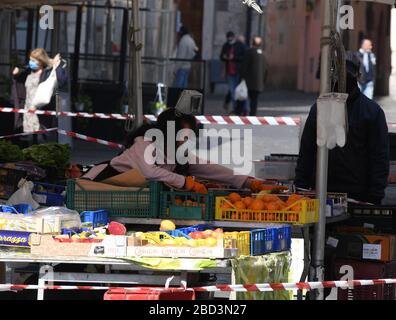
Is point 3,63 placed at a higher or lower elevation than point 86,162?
higher

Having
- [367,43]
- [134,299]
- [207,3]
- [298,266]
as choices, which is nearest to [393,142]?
[298,266]

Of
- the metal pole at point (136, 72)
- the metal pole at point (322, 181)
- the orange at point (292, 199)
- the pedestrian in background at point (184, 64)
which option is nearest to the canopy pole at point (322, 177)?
the metal pole at point (322, 181)

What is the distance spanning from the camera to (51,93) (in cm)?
1730

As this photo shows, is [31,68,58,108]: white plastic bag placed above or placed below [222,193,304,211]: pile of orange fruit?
above

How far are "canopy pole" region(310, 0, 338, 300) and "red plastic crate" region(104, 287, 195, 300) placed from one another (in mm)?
1271

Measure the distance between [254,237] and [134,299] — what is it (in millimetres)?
964

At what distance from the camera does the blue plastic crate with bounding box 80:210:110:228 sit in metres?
8.40

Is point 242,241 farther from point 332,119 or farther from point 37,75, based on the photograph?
point 37,75

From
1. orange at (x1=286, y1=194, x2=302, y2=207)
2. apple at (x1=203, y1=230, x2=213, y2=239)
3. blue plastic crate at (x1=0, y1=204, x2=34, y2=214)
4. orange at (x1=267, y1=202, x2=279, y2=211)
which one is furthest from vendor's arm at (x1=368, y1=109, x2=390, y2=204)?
blue plastic crate at (x1=0, y1=204, x2=34, y2=214)

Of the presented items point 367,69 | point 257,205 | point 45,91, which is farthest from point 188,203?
point 367,69

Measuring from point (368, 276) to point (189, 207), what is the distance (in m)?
1.33

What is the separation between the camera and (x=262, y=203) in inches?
336

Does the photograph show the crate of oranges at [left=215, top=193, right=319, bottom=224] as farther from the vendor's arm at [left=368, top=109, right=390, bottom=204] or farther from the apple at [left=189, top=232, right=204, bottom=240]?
the vendor's arm at [left=368, top=109, right=390, bottom=204]
